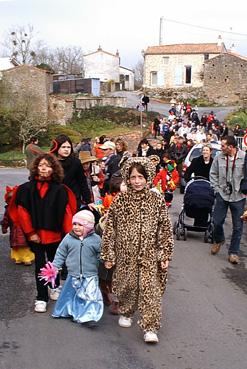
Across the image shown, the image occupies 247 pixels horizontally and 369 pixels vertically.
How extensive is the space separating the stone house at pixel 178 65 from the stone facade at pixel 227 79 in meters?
2.83

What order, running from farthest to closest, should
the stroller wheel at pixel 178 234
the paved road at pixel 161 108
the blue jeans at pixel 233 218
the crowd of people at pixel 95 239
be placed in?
the paved road at pixel 161 108
the stroller wheel at pixel 178 234
the blue jeans at pixel 233 218
the crowd of people at pixel 95 239

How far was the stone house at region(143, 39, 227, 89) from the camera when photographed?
7262cm

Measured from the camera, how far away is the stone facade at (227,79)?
68.1 metres

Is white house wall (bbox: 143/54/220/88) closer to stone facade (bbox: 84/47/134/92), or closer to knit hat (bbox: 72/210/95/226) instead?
stone facade (bbox: 84/47/134/92)

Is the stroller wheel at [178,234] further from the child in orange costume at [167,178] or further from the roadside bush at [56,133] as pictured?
the roadside bush at [56,133]

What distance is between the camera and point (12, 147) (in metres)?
39.0

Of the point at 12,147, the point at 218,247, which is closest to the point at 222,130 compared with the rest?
the point at 12,147

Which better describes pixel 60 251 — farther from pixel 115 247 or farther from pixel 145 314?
pixel 145 314

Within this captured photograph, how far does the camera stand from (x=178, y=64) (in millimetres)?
72938

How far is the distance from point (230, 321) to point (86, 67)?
7126 cm

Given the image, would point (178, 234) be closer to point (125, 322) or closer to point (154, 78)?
point (125, 322)

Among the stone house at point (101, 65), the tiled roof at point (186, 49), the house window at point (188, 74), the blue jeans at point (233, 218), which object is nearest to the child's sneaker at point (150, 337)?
the blue jeans at point (233, 218)

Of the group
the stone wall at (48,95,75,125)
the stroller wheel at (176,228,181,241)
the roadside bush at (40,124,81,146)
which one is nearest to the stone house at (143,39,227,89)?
the stone wall at (48,95,75,125)

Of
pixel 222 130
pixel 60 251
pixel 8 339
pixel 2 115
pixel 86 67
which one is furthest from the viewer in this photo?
pixel 86 67
